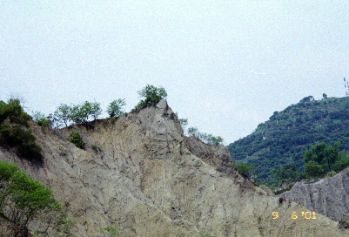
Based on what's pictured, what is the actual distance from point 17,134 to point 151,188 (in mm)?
12544

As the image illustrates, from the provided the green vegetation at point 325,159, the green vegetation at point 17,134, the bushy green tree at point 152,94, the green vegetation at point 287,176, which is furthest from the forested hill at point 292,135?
the green vegetation at point 17,134

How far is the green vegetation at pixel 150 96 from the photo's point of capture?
5623cm

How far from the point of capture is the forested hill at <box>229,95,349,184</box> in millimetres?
138000

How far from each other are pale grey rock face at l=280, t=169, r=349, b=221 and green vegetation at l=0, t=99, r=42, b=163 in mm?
36483

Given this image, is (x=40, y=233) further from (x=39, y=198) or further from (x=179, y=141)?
(x=179, y=141)

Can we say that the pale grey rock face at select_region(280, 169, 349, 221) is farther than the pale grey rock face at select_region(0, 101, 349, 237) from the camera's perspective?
Yes

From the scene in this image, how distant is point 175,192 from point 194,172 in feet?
10.3

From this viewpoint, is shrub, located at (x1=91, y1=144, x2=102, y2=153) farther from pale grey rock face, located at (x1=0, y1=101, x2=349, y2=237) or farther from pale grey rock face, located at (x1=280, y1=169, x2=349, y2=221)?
pale grey rock face, located at (x1=280, y1=169, x2=349, y2=221)

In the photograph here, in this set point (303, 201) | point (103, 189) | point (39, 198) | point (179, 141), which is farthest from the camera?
point (303, 201)

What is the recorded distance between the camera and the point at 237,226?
154 feet

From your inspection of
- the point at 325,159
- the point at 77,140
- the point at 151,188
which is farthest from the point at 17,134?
the point at 325,159

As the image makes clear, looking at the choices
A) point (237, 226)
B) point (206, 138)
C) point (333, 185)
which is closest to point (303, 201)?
point (333, 185)

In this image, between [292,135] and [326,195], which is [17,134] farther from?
[292,135]

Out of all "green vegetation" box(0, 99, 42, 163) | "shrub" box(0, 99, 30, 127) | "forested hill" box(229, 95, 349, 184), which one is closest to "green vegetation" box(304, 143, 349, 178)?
"forested hill" box(229, 95, 349, 184)
